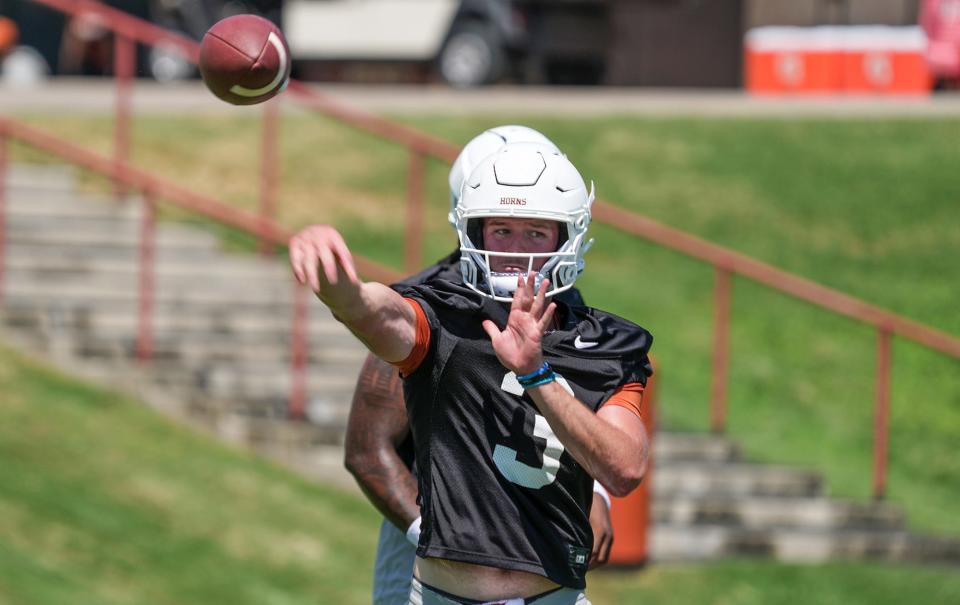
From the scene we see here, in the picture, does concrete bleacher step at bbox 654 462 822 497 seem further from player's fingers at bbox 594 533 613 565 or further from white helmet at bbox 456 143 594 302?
white helmet at bbox 456 143 594 302

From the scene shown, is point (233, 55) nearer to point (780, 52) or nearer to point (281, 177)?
point (281, 177)

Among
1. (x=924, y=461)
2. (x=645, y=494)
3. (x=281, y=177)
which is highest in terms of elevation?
(x=281, y=177)

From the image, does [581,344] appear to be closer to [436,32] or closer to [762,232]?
[762,232]

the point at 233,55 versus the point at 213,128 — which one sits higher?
the point at 233,55

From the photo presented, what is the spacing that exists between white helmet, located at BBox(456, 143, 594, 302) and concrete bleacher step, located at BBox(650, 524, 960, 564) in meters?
5.89

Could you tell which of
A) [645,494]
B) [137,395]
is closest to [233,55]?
[645,494]

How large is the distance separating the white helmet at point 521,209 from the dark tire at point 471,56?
17.9 m

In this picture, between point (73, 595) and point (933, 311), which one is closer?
point (73, 595)

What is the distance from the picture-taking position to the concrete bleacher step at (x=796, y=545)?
9.54 m

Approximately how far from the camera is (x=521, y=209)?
377cm

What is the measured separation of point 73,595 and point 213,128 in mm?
9488

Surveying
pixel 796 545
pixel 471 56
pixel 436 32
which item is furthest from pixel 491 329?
pixel 436 32

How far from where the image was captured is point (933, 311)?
44.7 ft

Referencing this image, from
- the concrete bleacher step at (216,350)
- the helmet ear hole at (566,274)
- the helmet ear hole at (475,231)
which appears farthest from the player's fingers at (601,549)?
the concrete bleacher step at (216,350)
